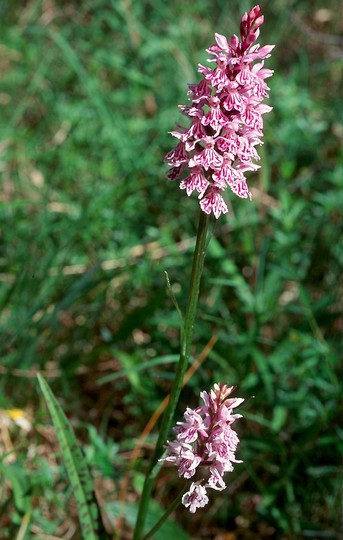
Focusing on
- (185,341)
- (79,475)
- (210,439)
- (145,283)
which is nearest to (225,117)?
(185,341)

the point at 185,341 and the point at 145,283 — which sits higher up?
the point at 145,283

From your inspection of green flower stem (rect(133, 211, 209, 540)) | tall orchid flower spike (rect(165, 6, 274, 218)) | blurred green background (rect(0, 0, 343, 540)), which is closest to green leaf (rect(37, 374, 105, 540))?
green flower stem (rect(133, 211, 209, 540))

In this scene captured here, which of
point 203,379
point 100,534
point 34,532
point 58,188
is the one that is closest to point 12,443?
point 34,532

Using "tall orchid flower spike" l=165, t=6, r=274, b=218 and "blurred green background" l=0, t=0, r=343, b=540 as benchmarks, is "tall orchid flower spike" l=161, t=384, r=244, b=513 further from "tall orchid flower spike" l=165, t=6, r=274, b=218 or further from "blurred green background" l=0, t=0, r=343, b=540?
"blurred green background" l=0, t=0, r=343, b=540

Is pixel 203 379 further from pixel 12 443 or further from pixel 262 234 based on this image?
pixel 262 234

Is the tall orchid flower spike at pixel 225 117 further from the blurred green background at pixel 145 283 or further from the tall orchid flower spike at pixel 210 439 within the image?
the blurred green background at pixel 145 283

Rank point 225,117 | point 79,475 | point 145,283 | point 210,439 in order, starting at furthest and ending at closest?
point 145,283 < point 79,475 < point 210,439 < point 225,117

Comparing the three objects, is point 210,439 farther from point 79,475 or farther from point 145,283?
point 145,283
